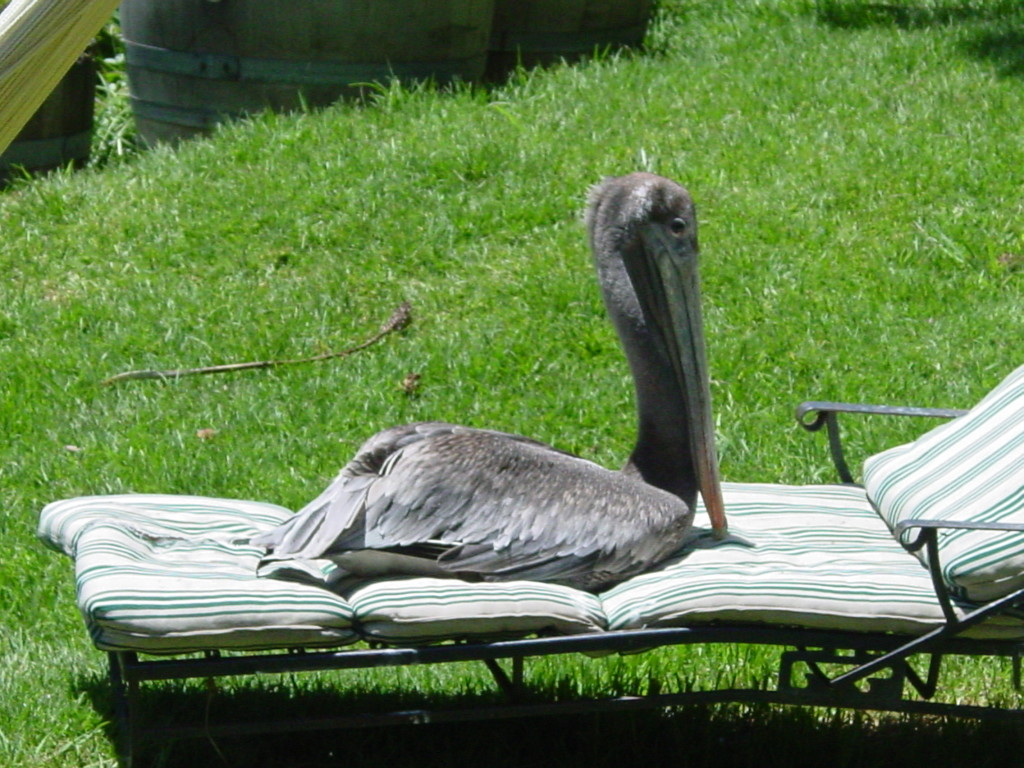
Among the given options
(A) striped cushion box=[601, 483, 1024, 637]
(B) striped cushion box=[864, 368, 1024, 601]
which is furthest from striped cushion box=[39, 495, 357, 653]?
(B) striped cushion box=[864, 368, 1024, 601]

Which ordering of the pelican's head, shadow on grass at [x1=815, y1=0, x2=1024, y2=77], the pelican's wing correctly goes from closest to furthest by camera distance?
the pelican's wing → the pelican's head → shadow on grass at [x1=815, y1=0, x2=1024, y2=77]

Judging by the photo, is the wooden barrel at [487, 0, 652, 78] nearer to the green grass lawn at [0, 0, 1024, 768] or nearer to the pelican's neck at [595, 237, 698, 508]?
the green grass lawn at [0, 0, 1024, 768]

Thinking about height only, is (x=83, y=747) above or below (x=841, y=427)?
below

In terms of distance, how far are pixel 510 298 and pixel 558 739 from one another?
117 inches

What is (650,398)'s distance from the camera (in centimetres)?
379

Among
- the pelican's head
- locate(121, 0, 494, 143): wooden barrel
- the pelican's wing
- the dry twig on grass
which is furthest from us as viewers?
locate(121, 0, 494, 143): wooden barrel

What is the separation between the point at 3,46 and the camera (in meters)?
1.36

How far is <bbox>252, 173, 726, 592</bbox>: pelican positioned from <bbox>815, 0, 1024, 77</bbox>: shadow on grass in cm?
545

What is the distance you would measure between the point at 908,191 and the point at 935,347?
1376 millimetres

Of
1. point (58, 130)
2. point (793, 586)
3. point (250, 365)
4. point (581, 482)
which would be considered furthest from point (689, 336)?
point (58, 130)

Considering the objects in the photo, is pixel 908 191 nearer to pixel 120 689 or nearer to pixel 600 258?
pixel 600 258

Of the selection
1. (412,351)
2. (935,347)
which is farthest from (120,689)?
(935,347)

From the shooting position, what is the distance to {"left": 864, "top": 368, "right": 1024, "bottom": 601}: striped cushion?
3.19 m

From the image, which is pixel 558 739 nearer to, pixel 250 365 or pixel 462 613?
pixel 462 613
